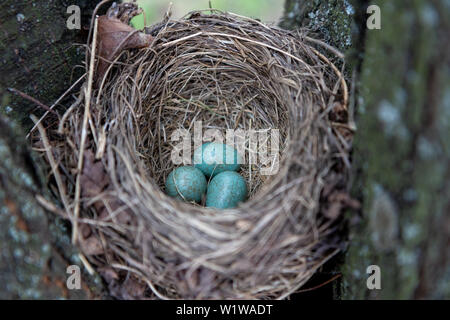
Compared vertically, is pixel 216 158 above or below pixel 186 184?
above

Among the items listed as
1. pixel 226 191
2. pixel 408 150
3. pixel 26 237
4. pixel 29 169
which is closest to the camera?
pixel 408 150

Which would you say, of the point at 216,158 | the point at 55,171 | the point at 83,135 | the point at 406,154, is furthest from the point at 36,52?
the point at 406,154

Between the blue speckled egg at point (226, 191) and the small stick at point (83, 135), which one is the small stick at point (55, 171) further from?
the blue speckled egg at point (226, 191)

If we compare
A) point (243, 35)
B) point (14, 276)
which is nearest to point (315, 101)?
point (243, 35)

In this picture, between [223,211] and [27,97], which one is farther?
[27,97]

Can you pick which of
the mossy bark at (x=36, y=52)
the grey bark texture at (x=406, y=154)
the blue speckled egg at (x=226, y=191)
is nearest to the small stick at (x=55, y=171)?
the mossy bark at (x=36, y=52)

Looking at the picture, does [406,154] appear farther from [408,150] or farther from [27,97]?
[27,97]
